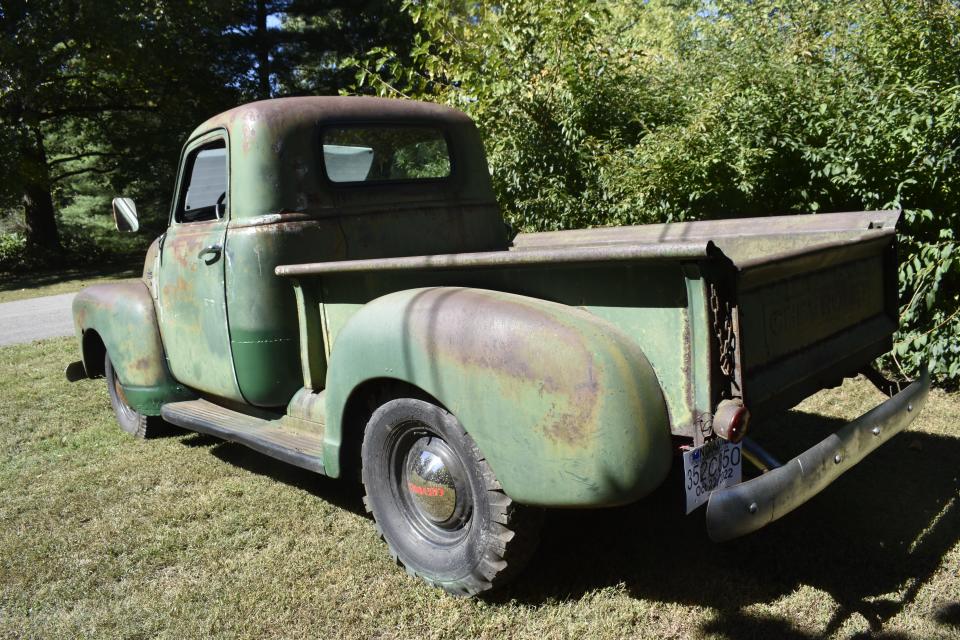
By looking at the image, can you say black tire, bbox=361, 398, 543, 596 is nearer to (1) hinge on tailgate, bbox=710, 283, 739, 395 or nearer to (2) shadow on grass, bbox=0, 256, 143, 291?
(1) hinge on tailgate, bbox=710, 283, 739, 395

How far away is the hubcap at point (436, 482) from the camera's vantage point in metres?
2.76

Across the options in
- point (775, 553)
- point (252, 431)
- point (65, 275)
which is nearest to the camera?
point (775, 553)

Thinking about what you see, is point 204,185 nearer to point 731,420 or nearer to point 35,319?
point 731,420

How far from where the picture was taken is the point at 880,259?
3.36m

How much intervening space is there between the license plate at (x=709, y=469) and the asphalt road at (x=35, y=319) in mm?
9588

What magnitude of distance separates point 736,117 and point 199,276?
3882 mm

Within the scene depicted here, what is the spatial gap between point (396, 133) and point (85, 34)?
16306 mm

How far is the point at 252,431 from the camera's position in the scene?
366 centimetres

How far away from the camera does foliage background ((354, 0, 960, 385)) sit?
15.8 ft

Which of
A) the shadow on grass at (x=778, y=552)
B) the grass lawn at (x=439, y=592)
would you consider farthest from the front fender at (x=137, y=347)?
the shadow on grass at (x=778, y=552)

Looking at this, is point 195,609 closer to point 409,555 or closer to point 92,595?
point 92,595

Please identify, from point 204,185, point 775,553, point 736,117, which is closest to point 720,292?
point 775,553

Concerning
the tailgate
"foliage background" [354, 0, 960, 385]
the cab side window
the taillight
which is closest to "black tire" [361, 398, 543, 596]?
the taillight

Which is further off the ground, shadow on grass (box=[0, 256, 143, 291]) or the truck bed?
the truck bed
